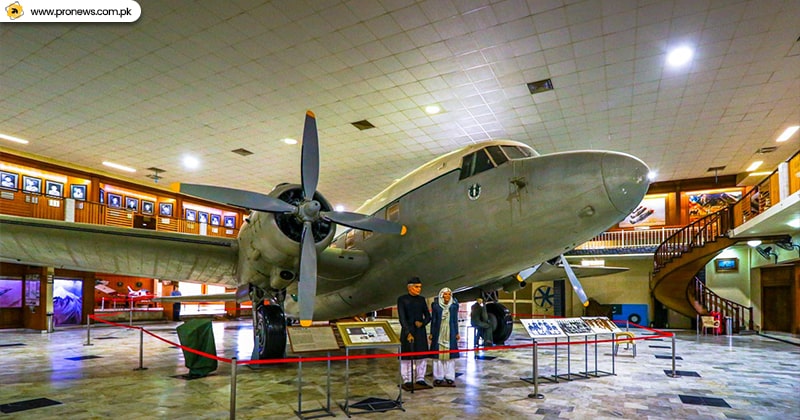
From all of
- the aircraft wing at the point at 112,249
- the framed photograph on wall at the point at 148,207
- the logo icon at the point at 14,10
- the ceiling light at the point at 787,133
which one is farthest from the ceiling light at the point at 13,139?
the ceiling light at the point at 787,133

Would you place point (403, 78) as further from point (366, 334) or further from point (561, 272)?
point (561, 272)

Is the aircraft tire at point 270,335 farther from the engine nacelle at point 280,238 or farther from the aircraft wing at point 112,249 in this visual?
the aircraft wing at point 112,249

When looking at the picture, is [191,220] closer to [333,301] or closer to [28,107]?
[28,107]

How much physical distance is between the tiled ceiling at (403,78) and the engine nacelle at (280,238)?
3802 millimetres

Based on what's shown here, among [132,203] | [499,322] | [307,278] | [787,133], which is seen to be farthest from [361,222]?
[132,203]

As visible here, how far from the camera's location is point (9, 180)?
19.8 m

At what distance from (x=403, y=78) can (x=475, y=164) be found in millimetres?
4908

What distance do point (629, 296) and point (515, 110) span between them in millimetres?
16542

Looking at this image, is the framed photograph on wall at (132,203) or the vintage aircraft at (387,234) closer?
the vintage aircraft at (387,234)

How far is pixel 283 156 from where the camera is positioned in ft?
61.2

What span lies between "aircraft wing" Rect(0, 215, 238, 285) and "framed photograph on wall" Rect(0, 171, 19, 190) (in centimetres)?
1335

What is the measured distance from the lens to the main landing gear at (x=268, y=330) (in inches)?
361

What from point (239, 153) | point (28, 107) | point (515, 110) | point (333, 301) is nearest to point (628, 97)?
point (515, 110)

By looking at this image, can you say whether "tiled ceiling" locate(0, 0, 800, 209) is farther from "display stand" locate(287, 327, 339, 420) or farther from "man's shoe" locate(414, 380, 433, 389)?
"man's shoe" locate(414, 380, 433, 389)
